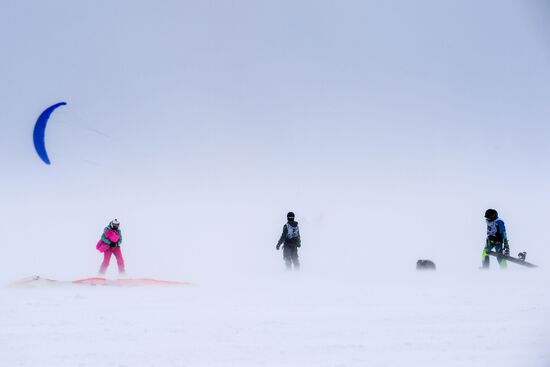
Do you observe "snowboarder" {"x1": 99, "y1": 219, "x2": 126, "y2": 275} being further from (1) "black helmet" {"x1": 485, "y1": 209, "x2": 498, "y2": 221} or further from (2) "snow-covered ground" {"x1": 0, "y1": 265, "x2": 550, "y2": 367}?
(1) "black helmet" {"x1": 485, "y1": 209, "x2": 498, "y2": 221}

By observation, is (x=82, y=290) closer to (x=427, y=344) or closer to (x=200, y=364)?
(x=200, y=364)

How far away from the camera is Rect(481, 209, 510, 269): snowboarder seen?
37.3 feet

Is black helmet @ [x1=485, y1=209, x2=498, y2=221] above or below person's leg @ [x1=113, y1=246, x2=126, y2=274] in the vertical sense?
above

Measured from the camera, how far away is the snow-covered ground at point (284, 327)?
4.57 m

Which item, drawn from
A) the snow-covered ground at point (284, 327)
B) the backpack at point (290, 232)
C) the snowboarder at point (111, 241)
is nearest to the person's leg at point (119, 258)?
the snowboarder at point (111, 241)

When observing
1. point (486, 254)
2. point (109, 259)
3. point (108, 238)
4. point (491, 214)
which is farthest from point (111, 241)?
point (491, 214)

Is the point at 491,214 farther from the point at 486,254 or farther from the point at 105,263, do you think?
the point at 105,263

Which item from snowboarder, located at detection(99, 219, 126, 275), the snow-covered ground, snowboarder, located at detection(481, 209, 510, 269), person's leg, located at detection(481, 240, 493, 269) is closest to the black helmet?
snowboarder, located at detection(481, 209, 510, 269)

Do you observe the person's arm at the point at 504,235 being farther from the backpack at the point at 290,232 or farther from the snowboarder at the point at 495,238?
the backpack at the point at 290,232

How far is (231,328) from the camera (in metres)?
5.58

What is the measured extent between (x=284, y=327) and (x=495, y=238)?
7.82 metres

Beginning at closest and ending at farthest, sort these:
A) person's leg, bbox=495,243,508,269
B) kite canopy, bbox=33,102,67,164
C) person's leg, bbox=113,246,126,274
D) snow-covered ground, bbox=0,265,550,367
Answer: snow-covered ground, bbox=0,265,550,367 → person's leg, bbox=495,243,508,269 → person's leg, bbox=113,246,126,274 → kite canopy, bbox=33,102,67,164

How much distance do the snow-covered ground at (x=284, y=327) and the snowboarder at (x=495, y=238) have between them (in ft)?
9.46

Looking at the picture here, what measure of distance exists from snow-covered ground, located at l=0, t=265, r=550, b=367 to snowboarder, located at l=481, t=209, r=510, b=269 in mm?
2883
